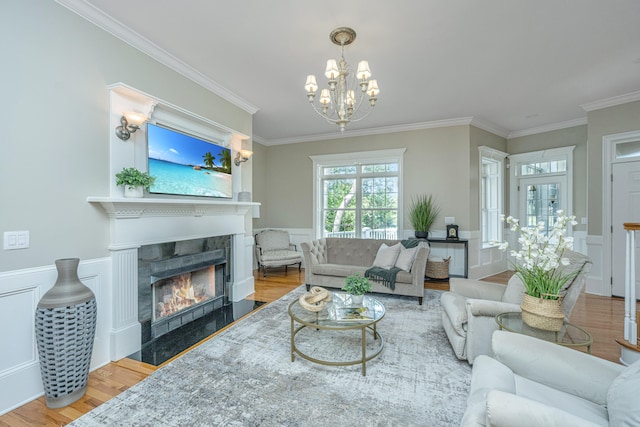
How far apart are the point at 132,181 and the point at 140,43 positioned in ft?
4.46

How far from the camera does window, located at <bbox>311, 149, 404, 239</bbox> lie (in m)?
5.67

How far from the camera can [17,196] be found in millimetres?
1878

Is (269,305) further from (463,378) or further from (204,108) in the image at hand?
(204,108)

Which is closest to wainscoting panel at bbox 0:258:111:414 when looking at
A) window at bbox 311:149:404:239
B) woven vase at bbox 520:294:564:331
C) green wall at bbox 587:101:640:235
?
woven vase at bbox 520:294:564:331

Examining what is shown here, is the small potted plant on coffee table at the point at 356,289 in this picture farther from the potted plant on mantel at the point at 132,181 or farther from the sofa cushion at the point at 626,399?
the potted plant on mantel at the point at 132,181

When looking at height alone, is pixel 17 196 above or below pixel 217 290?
above

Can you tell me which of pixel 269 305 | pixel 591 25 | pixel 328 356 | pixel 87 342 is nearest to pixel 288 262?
pixel 269 305

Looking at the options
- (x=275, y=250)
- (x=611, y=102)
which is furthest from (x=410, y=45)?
(x=275, y=250)

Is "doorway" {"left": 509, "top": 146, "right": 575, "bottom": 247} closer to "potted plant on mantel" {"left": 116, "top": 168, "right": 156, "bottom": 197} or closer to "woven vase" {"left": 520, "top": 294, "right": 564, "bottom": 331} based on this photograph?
"woven vase" {"left": 520, "top": 294, "right": 564, "bottom": 331}

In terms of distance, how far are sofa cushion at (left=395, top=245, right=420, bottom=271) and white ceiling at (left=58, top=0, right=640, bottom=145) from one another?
2.25 meters

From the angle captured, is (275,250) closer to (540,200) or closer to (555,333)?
(555,333)

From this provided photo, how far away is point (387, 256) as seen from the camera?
164 inches

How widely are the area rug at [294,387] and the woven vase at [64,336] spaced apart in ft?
0.96

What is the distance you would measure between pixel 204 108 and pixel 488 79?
3.61 metres
